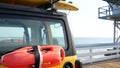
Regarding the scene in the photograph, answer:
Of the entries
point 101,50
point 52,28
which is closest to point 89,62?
point 101,50

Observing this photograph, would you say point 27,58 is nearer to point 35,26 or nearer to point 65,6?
point 35,26

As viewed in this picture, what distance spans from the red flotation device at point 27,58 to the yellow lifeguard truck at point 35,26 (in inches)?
2.6

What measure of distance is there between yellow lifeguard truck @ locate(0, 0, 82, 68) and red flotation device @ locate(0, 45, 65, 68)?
2.6 inches

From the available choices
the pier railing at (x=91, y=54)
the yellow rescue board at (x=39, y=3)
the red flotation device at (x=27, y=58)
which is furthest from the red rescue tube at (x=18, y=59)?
the pier railing at (x=91, y=54)

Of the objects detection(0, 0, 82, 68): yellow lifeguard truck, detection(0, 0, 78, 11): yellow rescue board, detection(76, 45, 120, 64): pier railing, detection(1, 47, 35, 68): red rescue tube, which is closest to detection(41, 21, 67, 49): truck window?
detection(0, 0, 82, 68): yellow lifeguard truck

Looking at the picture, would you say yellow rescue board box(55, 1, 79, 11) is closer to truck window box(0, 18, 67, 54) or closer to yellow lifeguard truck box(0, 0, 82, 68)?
yellow lifeguard truck box(0, 0, 82, 68)

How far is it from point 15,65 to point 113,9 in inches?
796

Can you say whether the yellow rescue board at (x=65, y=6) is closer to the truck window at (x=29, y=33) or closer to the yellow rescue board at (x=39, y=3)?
the yellow rescue board at (x=39, y=3)

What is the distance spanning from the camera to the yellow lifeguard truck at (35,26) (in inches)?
110

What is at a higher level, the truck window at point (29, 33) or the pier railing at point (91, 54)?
the truck window at point (29, 33)

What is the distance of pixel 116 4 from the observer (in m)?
21.0

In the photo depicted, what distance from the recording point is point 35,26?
10.4 feet

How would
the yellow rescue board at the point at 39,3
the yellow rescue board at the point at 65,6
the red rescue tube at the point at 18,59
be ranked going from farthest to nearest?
the yellow rescue board at the point at 65,6 → the yellow rescue board at the point at 39,3 → the red rescue tube at the point at 18,59

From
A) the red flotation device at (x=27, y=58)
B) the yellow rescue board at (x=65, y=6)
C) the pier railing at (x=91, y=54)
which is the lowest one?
the pier railing at (x=91, y=54)
